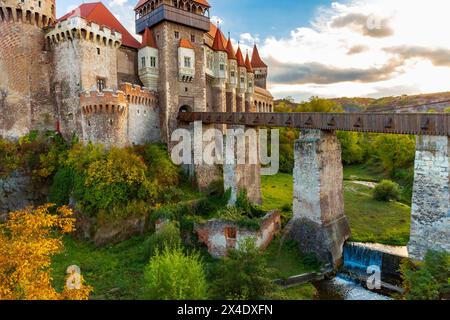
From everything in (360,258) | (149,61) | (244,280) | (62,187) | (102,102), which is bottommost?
(360,258)

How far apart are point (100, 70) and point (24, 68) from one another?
5.40 m

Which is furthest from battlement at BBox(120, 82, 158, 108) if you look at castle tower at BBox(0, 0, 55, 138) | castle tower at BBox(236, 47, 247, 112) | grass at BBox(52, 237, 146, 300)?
castle tower at BBox(236, 47, 247, 112)

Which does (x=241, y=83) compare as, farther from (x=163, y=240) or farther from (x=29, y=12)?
(x=163, y=240)

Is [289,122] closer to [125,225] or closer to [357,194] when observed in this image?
[125,225]

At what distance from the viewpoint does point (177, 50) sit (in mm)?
27109

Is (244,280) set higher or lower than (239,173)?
lower

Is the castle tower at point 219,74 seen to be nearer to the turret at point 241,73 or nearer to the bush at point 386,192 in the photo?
the turret at point 241,73

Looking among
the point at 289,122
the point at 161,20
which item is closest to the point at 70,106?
the point at 161,20

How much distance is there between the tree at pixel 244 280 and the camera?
10914 millimetres

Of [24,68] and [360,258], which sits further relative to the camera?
[24,68]

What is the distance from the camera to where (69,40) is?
23969mm

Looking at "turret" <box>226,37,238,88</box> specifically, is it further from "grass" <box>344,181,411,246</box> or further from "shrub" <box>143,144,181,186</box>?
"grass" <box>344,181,411,246</box>

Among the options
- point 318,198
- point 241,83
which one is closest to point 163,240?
point 318,198

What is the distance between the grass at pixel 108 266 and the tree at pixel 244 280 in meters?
4.30
